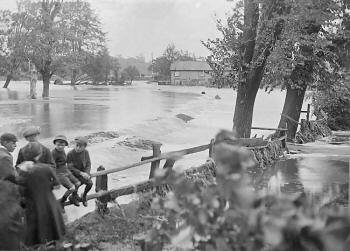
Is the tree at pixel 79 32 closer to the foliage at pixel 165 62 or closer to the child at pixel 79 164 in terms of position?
the child at pixel 79 164

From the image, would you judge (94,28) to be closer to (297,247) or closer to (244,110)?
(244,110)

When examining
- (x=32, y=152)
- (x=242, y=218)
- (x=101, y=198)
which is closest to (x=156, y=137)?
(x=101, y=198)

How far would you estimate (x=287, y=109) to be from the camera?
69.8ft

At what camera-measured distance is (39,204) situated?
530 cm

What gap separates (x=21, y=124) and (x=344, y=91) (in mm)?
18826

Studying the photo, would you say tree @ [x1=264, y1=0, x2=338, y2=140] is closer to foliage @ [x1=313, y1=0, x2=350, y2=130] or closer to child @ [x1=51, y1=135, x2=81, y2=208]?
foliage @ [x1=313, y1=0, x2=350, y2=130]

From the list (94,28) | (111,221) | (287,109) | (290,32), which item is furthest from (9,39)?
(111,221)

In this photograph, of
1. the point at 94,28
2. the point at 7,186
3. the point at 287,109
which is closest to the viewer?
the point at 7,186

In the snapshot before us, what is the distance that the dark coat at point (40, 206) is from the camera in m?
5.25

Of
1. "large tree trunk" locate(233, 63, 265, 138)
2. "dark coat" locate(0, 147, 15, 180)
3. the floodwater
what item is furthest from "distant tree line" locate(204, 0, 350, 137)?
"dark coat" locate(0, 147, 15, 180)

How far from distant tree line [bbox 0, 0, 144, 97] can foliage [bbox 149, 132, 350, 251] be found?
47729 millimetres

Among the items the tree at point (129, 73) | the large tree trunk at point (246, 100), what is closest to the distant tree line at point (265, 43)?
the large tree trunk at point (246, 100)

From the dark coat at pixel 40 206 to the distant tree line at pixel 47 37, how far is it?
147 ft

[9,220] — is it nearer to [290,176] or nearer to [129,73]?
[290,176]
